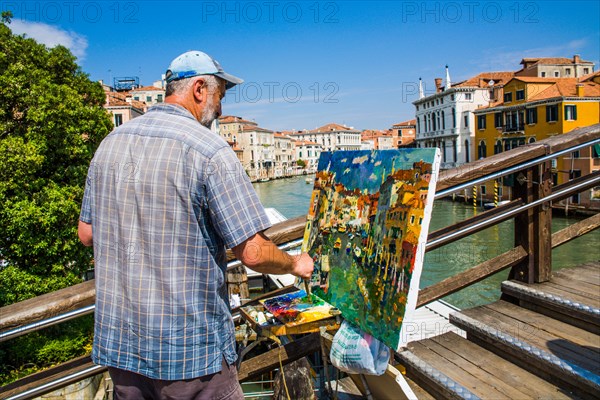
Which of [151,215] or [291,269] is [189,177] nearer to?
[151,215]

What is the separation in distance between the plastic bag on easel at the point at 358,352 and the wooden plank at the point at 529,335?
0.92m

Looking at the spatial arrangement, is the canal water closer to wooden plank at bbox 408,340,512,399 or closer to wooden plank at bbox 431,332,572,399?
wooden plank at bbox 431,332,572,399

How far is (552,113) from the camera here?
3194 centimetres

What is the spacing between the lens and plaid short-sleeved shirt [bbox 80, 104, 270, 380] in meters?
1.40

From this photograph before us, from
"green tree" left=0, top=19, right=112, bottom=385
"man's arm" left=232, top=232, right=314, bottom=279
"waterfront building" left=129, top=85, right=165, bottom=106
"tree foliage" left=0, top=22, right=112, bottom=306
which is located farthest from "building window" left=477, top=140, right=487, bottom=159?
"waterfront building" left=129, top=85, right=165, bottom=106

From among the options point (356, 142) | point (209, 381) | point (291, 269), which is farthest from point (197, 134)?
point (356, 142)

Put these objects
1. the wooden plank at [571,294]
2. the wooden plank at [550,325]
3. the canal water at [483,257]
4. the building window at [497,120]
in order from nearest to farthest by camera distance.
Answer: the wooden plank at [550,325] → the wooden plank at [571,294] → the canal water at [483,257] → the building window at [497,120]

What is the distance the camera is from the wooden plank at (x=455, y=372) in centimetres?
216

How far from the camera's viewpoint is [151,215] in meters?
1.41

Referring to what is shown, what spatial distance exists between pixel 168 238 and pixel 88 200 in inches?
16.6

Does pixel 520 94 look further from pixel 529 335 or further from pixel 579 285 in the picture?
pixel 529 335

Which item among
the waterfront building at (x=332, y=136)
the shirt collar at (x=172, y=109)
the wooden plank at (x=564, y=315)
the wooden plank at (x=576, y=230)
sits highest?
the waterfront building at (x=332, y=136)

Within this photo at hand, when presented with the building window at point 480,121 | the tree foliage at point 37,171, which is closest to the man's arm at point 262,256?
the tree foliage at point 37,171

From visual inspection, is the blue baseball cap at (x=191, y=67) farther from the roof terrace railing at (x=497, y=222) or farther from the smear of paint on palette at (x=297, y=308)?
the smear of paint on palette at (x=297, y=308)
